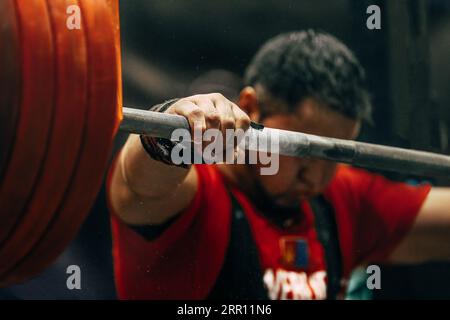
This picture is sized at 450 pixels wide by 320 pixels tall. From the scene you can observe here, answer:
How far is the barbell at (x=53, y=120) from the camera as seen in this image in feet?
2.19

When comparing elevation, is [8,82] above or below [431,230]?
above

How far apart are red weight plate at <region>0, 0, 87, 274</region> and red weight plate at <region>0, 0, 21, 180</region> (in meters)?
0.03

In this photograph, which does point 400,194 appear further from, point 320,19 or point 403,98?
point 320,19

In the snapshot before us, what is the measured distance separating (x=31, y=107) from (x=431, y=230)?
3.11 feet

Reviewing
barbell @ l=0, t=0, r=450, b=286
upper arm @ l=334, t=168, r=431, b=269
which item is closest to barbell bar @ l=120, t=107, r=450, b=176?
barbell @ l=0, t=0, r=450, b=286

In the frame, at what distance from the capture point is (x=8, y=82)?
66 centimetres

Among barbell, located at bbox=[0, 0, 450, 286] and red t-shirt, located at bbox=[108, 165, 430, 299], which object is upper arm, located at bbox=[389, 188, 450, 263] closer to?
red t-shirt, located at bbox=[108, 165, 430, 299]

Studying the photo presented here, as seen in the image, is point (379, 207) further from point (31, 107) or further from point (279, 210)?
point (31, 107)

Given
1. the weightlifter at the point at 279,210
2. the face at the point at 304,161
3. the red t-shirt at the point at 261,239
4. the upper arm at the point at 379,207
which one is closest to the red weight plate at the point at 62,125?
the weightlifter at the point at 279,210

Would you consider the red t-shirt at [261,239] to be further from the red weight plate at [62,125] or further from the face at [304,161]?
the red weight plate at [62,125]

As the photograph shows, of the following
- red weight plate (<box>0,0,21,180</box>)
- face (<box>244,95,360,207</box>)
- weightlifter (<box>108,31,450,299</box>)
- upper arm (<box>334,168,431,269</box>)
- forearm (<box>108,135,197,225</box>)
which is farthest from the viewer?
upper arm (<box>334,168,431,269</box>)

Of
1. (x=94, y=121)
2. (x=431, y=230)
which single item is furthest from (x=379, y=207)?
(x=94, y=121)

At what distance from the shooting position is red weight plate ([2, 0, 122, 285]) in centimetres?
70
